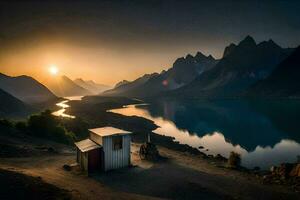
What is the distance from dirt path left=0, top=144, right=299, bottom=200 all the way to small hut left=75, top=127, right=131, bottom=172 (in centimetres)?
115

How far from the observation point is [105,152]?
31.1 m

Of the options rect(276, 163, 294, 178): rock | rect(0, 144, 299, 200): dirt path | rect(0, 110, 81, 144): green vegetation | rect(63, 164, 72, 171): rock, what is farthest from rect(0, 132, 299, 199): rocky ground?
rect(0, 110, 81, 144): green vegetation

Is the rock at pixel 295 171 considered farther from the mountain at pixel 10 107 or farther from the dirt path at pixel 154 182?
the mountain at pixel 10 107

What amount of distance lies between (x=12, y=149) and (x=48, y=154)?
472 cm

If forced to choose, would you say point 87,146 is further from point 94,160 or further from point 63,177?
point 63,177

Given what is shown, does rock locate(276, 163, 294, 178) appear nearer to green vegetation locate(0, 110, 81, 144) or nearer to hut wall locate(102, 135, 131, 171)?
hut wall locate(102, 135, 131, 171)

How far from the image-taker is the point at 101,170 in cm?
3108

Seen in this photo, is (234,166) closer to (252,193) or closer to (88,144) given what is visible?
(252,193)

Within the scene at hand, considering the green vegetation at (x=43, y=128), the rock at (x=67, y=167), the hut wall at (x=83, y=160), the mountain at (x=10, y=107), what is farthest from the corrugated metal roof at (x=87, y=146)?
the mountain at (x=10, y=107)

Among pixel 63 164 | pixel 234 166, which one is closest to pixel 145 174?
pixel 63 164

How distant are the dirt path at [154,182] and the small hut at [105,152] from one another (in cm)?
115

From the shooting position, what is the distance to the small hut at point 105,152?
30672 mm

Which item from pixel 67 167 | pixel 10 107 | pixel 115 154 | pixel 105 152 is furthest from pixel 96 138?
pixel 10 107

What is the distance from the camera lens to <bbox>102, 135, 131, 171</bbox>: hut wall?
102ft
